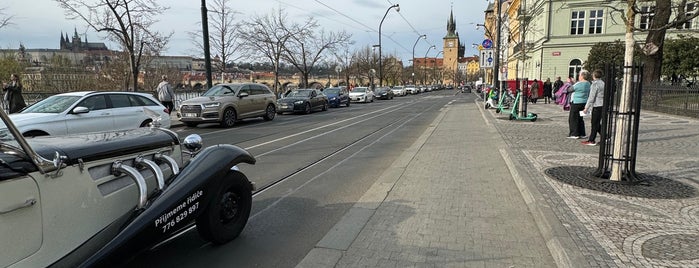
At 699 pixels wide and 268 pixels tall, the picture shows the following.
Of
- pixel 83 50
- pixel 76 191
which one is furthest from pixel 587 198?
pixel 83 50

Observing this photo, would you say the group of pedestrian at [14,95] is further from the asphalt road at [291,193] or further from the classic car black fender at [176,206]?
the classic car black fender at [176,206]

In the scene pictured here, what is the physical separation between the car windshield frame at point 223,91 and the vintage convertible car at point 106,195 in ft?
39.8

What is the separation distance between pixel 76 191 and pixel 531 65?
56116 mm

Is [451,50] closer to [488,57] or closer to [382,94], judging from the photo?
[382,94]

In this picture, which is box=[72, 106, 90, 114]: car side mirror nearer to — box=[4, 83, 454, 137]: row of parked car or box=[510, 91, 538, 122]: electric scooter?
box=[4, 83, 454, 137]: row of parked car

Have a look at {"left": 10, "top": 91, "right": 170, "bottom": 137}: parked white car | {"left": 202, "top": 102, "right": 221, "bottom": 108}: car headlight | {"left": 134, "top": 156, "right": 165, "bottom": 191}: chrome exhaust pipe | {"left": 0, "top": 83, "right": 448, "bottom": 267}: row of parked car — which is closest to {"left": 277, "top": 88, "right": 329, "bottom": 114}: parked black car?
{"left": 202, "top": 102, "right": 221, "bottom": 108}: car headlight

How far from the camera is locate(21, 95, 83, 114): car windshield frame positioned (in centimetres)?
932

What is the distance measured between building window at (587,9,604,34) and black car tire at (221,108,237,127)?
41.1 m

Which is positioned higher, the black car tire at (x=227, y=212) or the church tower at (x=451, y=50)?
the church tower at (x=451, y=50)

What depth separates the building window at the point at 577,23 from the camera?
42.8 metres

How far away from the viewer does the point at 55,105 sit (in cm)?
953

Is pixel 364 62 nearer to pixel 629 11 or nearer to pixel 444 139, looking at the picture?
pixel 444 139

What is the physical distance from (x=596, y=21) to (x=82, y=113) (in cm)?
4651

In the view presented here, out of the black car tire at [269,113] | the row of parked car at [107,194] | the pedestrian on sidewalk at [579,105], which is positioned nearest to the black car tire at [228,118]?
the black car tire at [269,113]
